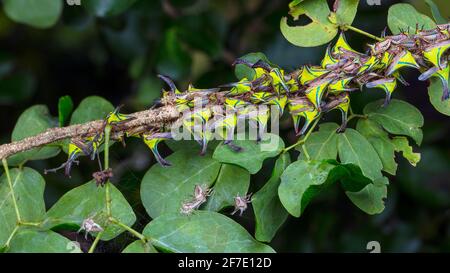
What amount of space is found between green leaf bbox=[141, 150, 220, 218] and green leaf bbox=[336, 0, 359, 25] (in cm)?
24

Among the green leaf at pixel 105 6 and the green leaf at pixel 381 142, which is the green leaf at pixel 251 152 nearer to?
the green leaf at pixel 381 142

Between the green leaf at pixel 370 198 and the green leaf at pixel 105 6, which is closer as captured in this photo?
the green leaf at pixel 370 198

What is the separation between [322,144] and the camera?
84 centimetres

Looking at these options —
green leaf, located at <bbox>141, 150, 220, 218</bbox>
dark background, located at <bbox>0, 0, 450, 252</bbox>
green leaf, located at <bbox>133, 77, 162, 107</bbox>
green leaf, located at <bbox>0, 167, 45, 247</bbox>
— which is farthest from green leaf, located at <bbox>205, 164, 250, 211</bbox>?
green leaf, located at <bbox>133, 77, 162, 107</bbox>

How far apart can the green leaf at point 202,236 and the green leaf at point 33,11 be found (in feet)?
1.75

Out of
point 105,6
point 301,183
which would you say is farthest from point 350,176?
point 105,6

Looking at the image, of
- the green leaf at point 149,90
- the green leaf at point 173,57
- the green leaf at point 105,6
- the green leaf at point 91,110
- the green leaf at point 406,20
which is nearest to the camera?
the green leaf at point 406,20

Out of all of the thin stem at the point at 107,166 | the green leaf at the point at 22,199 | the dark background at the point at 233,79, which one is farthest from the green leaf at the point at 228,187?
the dark background at the point at 233,79

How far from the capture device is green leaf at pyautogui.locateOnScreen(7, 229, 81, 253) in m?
0.77

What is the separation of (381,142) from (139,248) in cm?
33

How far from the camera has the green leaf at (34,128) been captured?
0.93 m

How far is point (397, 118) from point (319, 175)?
0.50 ft

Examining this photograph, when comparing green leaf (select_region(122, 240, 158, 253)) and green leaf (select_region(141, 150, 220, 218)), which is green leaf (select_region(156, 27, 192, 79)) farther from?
green leaf (select_region(122, 240, 158, 253))

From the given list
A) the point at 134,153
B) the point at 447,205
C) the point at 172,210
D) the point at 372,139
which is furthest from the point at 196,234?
the point at 447,205
